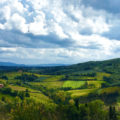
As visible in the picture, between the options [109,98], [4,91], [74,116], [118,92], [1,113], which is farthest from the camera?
[4,91]

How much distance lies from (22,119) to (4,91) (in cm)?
10669

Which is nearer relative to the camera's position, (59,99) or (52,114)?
(52,114)

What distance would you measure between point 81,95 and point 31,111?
79.4 metres

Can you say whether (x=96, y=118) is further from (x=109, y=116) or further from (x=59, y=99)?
(x=59, y=99)

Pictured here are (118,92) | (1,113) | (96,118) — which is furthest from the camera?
(118,92)

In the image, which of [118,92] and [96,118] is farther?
[118,92]

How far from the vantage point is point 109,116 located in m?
85.8

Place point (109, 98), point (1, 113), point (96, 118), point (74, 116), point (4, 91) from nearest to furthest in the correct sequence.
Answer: point (96, 118), point (74, 116), point (1, 113), point (109, 98), point (4, 91)

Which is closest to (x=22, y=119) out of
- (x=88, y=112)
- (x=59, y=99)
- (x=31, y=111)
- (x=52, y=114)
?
(x=31, y=111)

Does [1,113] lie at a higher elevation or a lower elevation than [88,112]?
lower

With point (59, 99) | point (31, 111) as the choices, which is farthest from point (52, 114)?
point (59, 99)

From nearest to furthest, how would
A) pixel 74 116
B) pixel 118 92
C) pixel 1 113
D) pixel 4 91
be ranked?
pixel 74 116 → pixel 1 113 → pixel 118 92 → pixel 4 91

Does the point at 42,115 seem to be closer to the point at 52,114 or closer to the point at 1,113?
the point at 52,114

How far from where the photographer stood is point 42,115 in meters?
93.6
